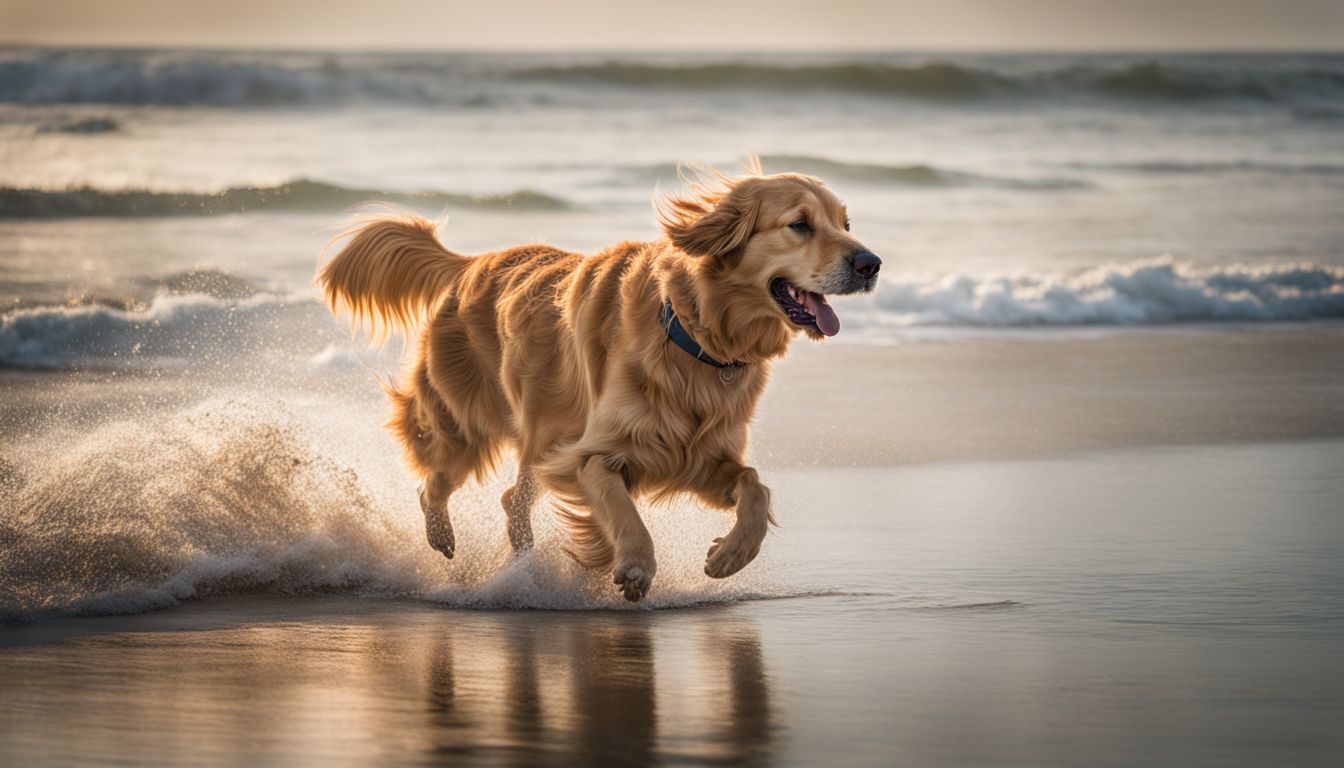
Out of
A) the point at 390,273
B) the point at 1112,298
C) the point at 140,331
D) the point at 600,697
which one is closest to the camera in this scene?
the point at 600,697

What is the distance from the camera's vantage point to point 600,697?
4.16 meters

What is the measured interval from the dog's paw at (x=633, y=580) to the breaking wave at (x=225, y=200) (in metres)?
13.4

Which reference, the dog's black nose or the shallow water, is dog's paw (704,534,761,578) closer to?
the shallow water

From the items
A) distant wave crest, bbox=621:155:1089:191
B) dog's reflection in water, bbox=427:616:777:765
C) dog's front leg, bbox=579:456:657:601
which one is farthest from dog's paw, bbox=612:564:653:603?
distant wave crest, bbox=621:155:1089:191

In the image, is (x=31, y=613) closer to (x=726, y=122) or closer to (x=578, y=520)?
(x=578, y=520)

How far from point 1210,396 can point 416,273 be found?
17.1ft

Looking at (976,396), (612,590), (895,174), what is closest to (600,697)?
(612,590)

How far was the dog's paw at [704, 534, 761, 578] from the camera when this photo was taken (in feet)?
16.5

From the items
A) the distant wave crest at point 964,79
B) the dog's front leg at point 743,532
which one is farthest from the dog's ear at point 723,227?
the distant wave crest at point 964,79

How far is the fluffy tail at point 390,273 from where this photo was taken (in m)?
6.79

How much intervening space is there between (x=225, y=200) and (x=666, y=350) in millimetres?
15264

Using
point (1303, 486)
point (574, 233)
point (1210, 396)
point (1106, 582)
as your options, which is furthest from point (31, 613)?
point (574, 233)

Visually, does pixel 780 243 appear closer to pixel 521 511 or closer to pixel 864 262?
pixel 864 262

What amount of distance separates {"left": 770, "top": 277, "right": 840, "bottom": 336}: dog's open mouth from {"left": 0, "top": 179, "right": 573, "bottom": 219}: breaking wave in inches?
517
